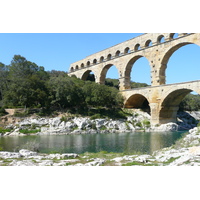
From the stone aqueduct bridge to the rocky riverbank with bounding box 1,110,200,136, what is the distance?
158 cm

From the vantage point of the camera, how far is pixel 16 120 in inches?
912

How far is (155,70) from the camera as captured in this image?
25297 millimetres

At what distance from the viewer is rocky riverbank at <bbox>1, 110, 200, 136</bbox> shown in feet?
70.3

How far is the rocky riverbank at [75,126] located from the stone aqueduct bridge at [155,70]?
158cm

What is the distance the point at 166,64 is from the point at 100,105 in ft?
33.6

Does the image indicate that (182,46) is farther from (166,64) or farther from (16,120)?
(16,120)

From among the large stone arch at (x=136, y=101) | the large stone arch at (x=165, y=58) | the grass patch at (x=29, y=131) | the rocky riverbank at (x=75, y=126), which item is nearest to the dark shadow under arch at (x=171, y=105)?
the rocky riverbank at (x=75, y=126)

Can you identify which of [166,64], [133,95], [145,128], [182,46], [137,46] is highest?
[137,46]

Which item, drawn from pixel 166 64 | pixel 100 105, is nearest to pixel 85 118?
pixel 100 105

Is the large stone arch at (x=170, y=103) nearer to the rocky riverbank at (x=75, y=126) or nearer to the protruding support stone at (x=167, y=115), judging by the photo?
the protruding support stone at (x=167, y=115)

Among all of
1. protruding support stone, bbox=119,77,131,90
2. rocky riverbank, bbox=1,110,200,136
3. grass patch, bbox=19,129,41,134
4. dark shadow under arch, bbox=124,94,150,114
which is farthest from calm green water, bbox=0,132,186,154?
protruding support stone, bbox=119,77,131,90

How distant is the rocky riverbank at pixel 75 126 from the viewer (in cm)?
2144

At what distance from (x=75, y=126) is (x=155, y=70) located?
12.1 meters
